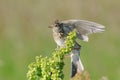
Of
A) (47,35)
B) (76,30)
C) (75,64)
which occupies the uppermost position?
(47,35)

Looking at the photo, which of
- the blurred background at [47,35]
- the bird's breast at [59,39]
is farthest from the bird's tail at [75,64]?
the blurred background at [47,35]

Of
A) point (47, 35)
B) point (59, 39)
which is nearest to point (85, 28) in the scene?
point (59, 39)

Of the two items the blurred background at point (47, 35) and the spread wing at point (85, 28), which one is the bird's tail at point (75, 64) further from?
the blurred background at point (47, 35)

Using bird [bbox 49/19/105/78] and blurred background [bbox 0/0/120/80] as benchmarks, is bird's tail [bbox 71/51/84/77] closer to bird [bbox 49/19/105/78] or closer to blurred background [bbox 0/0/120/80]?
bird [bbox 49/19/105/78]

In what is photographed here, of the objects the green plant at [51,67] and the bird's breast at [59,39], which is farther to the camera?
the bird's breast at [59,39]

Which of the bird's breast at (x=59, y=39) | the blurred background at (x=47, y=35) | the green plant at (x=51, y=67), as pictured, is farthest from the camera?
the blurred background at (x=47, y=35)

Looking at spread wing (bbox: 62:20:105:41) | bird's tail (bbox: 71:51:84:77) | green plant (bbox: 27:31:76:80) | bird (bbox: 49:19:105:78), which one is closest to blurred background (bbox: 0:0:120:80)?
bird's tail (bbox: 71:51:84:77)

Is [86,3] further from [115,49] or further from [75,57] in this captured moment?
[75,57]

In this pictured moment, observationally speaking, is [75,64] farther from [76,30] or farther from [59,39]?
[76,30]
